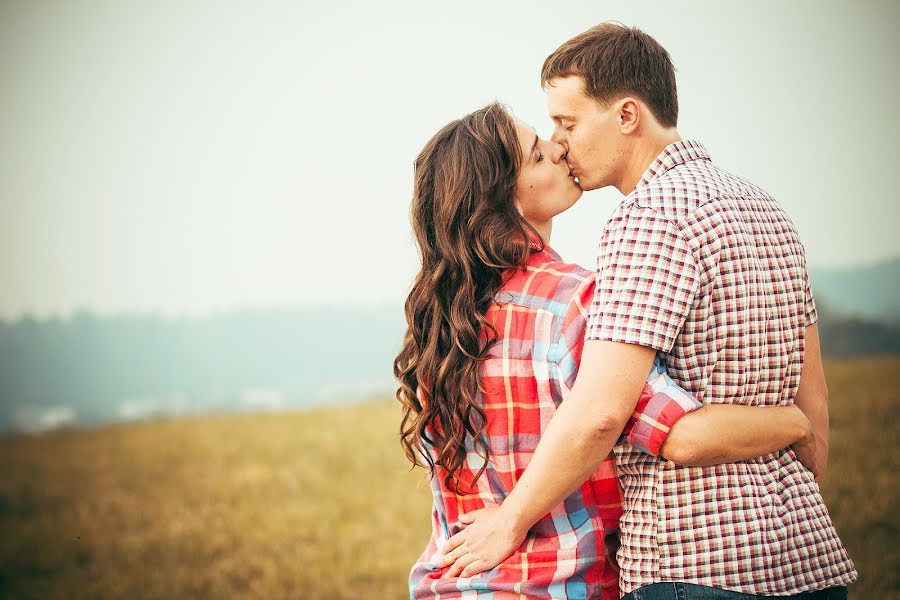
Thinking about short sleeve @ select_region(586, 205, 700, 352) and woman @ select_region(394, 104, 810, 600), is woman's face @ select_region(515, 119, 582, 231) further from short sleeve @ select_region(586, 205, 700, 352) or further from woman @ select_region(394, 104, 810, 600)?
short sleeve @ select_region(586, 205, 700, 352)

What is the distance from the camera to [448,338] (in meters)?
2.03

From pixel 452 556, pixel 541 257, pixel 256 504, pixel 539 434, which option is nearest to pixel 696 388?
pixel 539 434

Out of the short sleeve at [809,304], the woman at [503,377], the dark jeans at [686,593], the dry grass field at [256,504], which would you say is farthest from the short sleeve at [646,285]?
the dry grass field at [256,504]

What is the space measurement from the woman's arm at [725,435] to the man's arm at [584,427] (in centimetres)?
13

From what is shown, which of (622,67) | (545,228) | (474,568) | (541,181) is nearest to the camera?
(474,568)

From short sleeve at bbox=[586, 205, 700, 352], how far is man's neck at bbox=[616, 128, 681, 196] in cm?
46

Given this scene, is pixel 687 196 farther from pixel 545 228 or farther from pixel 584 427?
pixel 545 228

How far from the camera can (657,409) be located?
1732 millimetres

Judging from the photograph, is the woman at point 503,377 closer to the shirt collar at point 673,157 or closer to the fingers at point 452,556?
the fingers at point 452,556

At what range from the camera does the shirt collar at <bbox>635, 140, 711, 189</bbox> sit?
2.03 metres

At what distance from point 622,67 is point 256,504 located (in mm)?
6788

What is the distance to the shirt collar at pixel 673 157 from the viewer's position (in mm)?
2033

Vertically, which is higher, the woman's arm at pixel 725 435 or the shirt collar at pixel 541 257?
the shirt collar at pixel 541 257

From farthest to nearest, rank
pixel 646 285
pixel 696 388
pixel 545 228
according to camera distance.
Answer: pixel 545 228 < pixel 696 388 < pixel 646 285
